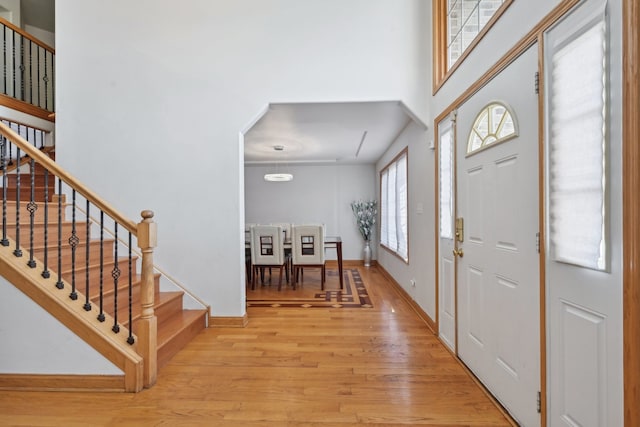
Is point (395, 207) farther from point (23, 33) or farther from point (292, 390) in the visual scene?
point (23, 33)

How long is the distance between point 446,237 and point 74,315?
9.38 feet

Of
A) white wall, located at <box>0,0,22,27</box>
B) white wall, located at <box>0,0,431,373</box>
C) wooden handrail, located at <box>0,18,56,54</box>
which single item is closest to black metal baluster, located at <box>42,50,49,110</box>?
wooden handrail, located at <box>0,18,56,54</box>

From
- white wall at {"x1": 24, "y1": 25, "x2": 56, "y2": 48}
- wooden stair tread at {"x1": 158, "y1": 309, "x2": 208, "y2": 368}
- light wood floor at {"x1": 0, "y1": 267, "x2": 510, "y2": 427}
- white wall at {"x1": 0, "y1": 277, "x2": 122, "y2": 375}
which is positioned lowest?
light wood floor at {"x1": 0, "y1": 267, "x2": 510, "y2": 427}

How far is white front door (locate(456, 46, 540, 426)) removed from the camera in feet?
5.32

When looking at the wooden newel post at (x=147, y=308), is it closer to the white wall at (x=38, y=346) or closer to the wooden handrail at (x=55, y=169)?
the wooden handrail at (x=55, y=169)

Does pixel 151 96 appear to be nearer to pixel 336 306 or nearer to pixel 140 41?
pixel 140 41

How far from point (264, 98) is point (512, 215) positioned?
2521mm

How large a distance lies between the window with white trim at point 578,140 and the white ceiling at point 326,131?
1.91 meters

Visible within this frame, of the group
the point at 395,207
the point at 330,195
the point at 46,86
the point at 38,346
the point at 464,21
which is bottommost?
the point at 38,346

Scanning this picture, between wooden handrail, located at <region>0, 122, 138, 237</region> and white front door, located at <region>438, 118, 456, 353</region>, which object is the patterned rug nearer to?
white front door, located at <region>438, 118, 456, 353</region>

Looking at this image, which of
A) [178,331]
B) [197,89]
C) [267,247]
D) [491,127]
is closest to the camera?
[491,127]

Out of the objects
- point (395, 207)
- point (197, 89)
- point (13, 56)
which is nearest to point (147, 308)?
point (197, 89)

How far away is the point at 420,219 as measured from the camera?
3.55m

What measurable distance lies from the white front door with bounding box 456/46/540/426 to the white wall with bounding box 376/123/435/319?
2.44 feet
